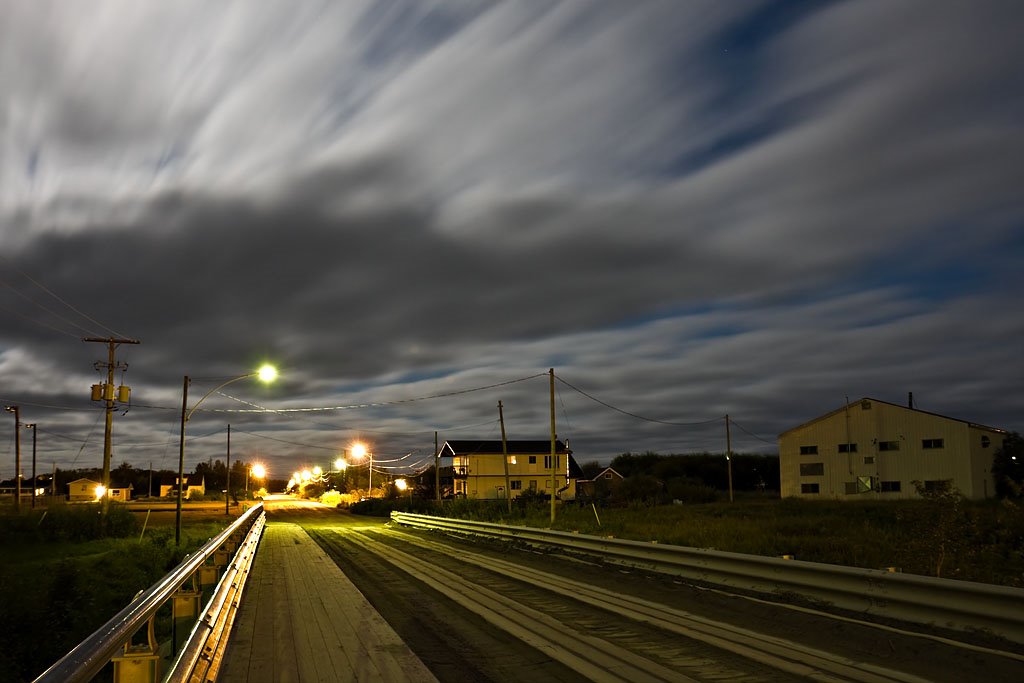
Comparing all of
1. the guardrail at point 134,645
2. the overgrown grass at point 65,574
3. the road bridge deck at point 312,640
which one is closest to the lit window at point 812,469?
the overgrown grass at point 65,574

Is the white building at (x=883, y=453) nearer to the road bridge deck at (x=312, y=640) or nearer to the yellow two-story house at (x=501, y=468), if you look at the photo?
the yellow two-story house at (x=501, y=468)

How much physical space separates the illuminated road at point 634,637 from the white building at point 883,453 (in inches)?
1685

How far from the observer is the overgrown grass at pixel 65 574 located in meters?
16.3

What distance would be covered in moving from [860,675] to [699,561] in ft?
20.3

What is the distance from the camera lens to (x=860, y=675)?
6738mm

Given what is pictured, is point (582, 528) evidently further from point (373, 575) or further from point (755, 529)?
point (373, 575)

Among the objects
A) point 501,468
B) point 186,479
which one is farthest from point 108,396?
point 186,479

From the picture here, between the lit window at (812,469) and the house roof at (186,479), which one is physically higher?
the lit window at (812,469)

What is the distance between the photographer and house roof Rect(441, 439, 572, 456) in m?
92.2

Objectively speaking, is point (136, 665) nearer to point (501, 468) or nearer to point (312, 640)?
point (312, 640)

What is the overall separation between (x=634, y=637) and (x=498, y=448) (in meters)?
86.0

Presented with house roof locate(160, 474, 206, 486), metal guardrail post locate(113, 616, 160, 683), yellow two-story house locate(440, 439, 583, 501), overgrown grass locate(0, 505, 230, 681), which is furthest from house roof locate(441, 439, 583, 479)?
house roof locate(160, 474, 206, 486)

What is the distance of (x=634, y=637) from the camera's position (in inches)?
340

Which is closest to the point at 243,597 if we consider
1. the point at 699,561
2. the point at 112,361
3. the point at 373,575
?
the point at 373,575
